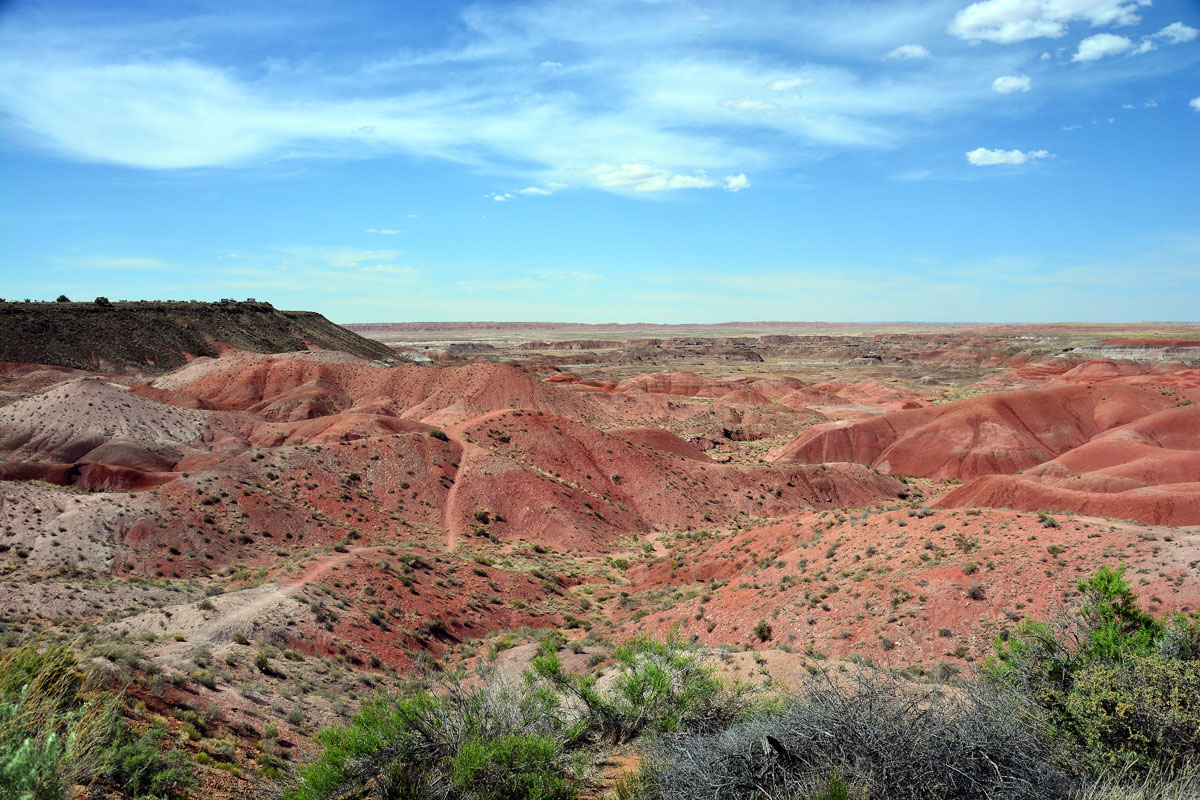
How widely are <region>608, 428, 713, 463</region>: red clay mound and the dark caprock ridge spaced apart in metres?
62.8

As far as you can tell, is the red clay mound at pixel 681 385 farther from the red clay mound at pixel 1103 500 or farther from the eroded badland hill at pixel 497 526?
the red clay mound at pixel 1103 500

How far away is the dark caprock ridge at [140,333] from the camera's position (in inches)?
3157

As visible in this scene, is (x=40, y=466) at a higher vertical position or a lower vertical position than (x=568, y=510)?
higher

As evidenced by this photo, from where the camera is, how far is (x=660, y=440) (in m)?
55.6

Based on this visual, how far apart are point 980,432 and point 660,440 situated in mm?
25999

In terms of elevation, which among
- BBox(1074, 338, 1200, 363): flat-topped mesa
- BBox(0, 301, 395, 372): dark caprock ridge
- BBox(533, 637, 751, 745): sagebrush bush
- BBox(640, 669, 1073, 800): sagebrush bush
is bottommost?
BBox(533, 637, 751, 745): sagebrush bush

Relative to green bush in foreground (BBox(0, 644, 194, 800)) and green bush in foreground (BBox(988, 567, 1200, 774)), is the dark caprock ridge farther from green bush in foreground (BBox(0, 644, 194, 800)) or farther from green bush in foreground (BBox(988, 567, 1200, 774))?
green bush in foreground (BBox(988, 567, 1200, 774))

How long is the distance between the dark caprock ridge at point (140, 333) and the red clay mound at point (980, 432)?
76.0 meters

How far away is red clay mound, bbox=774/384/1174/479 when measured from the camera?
180ft

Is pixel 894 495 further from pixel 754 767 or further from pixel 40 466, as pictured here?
pixel 40 466

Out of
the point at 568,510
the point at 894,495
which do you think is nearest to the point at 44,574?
the point at 568,510

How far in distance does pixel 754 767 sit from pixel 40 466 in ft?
139

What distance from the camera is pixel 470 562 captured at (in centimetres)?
3009

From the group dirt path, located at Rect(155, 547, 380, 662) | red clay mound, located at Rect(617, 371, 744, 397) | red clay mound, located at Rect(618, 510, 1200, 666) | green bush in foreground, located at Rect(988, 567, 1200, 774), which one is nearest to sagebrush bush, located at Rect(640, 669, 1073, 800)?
green bush in foreground, located at Rect(988, 567, 1200, 774)
